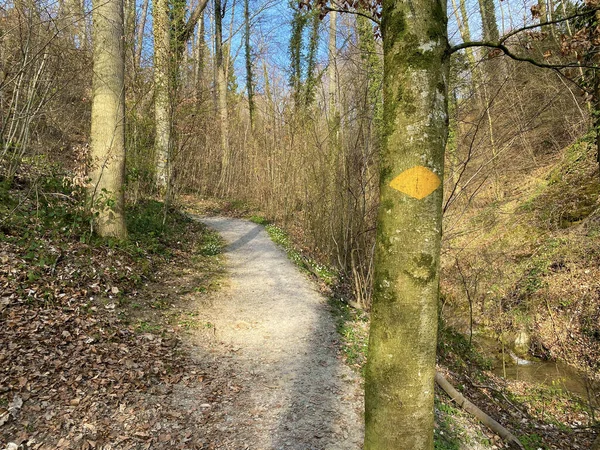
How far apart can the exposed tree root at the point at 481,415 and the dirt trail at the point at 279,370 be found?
1185mm

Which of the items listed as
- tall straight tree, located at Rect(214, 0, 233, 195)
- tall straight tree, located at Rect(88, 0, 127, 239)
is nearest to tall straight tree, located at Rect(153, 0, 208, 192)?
tall straight tree, located at Rect(88, 0, 127, 239)

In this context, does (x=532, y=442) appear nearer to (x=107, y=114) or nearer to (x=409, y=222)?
(x=409, y=222)

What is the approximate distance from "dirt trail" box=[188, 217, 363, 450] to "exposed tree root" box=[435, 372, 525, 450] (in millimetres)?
1185

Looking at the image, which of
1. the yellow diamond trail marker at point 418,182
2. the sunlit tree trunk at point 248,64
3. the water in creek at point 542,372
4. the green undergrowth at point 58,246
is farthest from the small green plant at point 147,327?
the sunlit tree trunk at point 248,64

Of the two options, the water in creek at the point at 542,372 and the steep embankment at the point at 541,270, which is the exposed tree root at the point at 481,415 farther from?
the water in creek at the point at 542,372

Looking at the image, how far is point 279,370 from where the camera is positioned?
154 inches

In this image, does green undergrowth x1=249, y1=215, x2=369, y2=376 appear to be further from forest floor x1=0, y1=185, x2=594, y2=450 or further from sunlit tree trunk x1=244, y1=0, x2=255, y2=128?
sunlit tree trunk x1=244, y1=0, x2=255, y2=128

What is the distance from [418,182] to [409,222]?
16cm

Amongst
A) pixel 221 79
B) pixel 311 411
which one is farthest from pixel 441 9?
pixel 221 79

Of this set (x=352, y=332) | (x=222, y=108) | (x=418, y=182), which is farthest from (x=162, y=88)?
(x=418, y=182)

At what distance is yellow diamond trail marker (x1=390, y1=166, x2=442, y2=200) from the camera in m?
1.49

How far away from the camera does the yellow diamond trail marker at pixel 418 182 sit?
1.49m

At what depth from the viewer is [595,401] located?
5.21 m

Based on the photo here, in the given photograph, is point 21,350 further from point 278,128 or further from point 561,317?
point 278,128
